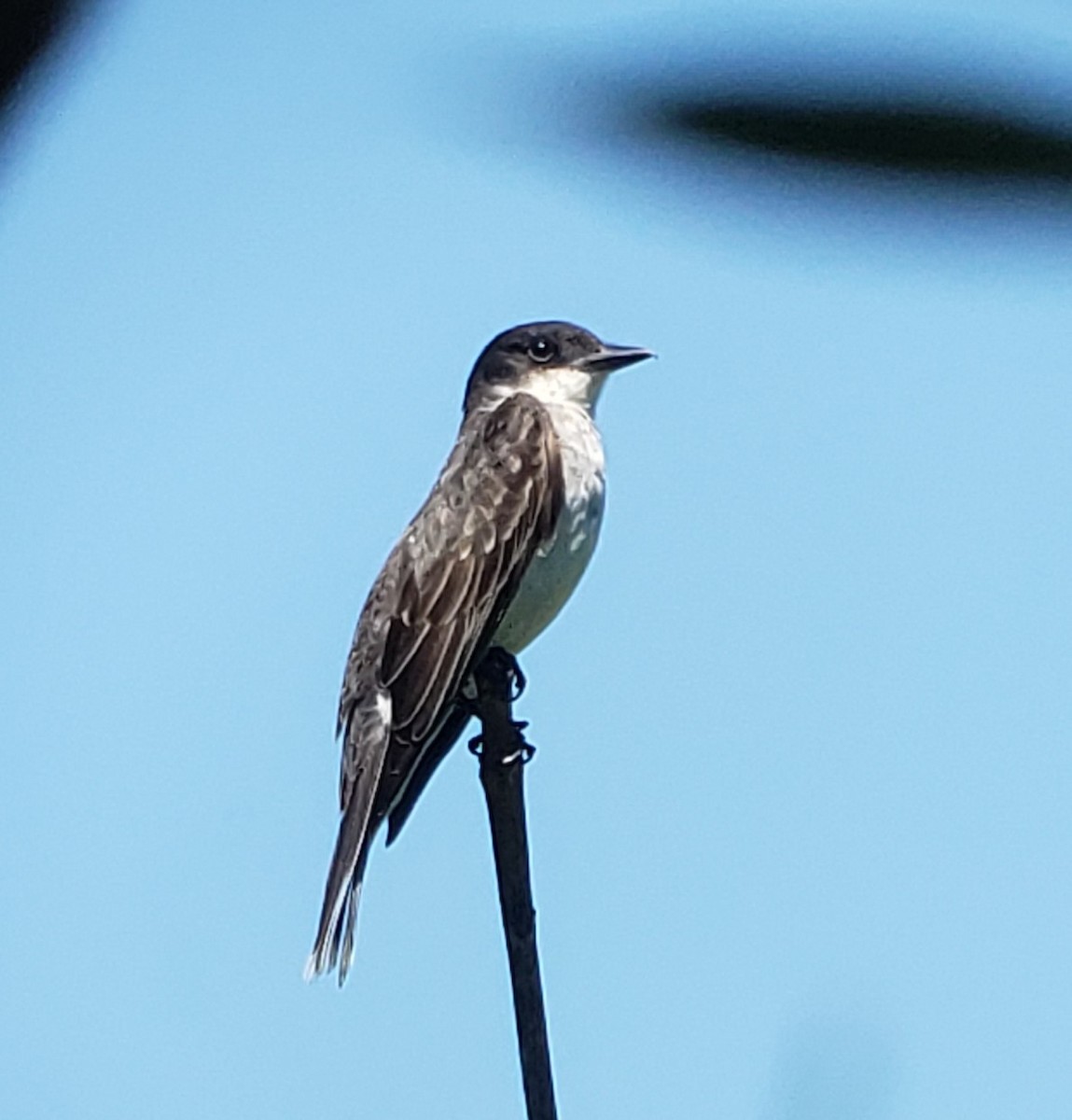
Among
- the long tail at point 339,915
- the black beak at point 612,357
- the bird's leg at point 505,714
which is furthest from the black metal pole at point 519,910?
the black beak at point 612,357

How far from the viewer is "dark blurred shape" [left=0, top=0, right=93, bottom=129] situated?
21.6 inches

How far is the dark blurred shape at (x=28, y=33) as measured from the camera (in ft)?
1.80

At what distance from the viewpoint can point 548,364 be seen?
735 centimetres

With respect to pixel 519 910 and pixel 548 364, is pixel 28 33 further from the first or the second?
pixel 548 364

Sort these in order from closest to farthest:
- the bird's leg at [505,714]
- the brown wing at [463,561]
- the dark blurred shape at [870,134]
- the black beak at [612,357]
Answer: the dark blurred shape at [870,134], the bird's leg at [505,714], the brown wing at [463,561], the black beak at [612,357]

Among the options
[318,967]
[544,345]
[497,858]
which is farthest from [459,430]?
[497,858]

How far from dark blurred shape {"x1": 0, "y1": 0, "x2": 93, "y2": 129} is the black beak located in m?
6.56

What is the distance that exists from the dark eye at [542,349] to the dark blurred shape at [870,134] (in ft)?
21.2

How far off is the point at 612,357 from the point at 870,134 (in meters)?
6.30

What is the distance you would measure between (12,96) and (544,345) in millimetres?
6899

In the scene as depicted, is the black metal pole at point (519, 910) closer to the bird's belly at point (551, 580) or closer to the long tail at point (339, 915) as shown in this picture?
the long tail at point (339, 915)

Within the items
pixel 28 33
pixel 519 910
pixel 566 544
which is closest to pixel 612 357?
pixel 566 544

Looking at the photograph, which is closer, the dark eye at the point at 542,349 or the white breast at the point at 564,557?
the white breast at the point at 564,557

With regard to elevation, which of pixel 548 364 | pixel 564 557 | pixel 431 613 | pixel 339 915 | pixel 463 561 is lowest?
pixel 339 915
